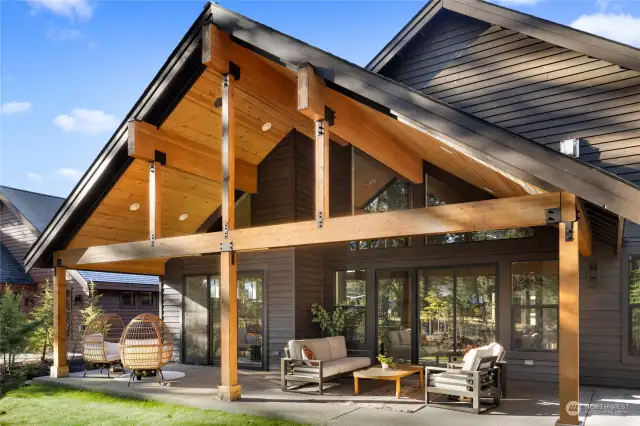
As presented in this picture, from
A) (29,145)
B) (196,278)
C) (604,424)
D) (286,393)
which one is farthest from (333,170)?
(29,145)

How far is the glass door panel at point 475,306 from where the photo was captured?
9.29 metres

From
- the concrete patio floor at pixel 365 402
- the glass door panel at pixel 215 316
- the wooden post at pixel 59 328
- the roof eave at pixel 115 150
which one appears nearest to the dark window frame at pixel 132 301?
the glass door panel at pixel 215 316

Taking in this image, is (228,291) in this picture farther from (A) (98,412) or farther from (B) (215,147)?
(B) (215,147)

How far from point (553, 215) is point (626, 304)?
4310 millimetres

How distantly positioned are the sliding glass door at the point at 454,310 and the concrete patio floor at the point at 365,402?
997 mm

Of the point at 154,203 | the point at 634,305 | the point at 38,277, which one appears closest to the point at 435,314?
the point at 634,305

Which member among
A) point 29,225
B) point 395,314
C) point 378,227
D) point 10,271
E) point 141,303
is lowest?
point 141,303

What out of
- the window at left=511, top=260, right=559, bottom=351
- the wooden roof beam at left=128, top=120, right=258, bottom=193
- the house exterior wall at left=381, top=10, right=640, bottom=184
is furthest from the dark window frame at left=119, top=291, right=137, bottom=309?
the window at left=511, top=260, right=559, bottom=351

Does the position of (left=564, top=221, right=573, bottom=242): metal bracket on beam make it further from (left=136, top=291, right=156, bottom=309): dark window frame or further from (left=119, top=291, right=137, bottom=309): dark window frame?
(left=136, top=291, right=156, bottom=309): dark window frame

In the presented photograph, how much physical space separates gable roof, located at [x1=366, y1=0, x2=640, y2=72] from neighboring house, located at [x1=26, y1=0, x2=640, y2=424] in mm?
27

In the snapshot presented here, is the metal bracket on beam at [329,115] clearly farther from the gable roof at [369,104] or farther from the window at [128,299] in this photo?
the window at [128,299]

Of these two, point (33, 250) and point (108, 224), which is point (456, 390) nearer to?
point (108, 224)

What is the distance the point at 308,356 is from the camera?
8.20m

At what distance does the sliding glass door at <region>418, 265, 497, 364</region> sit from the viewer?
368 inches
